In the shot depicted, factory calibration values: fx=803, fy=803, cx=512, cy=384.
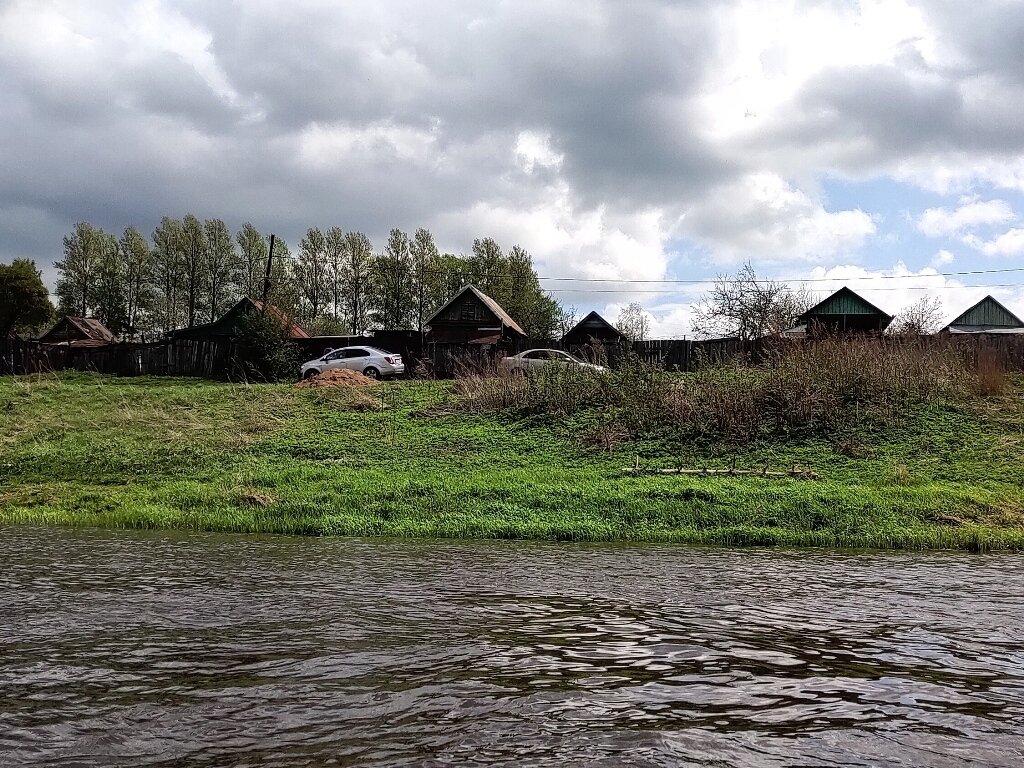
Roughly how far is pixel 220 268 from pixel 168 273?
15.4 ft

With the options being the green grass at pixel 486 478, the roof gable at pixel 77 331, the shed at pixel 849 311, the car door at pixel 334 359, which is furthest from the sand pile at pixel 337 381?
the roof gable at pixel 77 331

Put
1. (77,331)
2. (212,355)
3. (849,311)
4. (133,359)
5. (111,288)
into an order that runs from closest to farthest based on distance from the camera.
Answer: (212,355), (133,359), (849,311), (77,331), (111,288)

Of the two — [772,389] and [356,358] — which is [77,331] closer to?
[356,358]

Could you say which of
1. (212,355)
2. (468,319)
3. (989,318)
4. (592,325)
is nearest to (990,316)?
(989,318)

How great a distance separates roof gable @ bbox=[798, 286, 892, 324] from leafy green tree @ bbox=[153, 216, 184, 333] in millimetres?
55566

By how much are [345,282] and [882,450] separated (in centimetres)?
6726

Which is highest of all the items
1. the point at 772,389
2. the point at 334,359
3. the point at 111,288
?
the point at 111,288

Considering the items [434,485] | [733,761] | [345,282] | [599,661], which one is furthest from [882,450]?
[345,282]

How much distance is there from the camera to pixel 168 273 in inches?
2960

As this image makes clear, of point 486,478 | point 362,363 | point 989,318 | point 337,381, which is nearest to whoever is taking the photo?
point 486,478

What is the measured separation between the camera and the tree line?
74.9 meters

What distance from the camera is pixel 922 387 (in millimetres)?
20875

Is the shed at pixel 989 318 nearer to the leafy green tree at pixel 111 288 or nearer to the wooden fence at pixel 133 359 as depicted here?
the wooden fence at pixel 133 359

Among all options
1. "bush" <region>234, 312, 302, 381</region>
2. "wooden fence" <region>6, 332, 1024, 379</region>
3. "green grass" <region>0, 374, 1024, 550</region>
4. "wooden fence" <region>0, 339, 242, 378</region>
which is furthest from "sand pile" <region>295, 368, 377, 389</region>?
"wooden fence" <region>0, 339, 242, 378</region>
